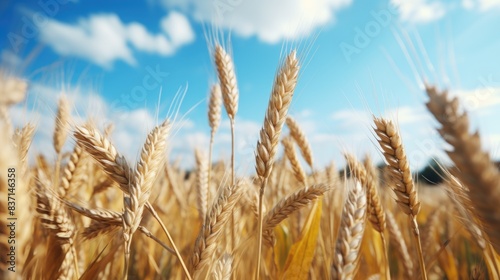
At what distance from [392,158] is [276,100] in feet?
1.92

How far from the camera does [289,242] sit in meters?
2.54

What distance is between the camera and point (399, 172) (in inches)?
55.7

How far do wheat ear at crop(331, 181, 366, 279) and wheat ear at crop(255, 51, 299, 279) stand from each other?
0.36 meters

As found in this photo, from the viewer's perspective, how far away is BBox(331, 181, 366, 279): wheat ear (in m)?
1.01

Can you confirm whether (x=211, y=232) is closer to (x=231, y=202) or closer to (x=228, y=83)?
(x=231, y=202)

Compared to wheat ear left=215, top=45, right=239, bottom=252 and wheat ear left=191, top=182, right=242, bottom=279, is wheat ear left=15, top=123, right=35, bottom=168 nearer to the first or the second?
wheat ear left=191, top=182, right=242, bottom=279

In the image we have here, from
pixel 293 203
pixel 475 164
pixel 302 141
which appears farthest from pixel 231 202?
pixel 302 141

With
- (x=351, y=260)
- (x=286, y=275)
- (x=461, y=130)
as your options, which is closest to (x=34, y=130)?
(x=286, y=275)

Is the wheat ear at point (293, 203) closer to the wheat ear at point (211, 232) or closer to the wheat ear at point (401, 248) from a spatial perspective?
the wheat ear at point (211, 232)

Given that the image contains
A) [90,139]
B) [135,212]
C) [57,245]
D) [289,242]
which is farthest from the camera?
[289,242]

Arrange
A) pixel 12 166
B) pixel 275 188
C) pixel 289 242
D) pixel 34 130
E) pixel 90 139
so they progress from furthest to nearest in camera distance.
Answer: pixel 275 188, pixel 289 242, pixel 34 130, pixel 90 139, pixel 12 166

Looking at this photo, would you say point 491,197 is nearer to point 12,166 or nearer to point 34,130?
point 12,166

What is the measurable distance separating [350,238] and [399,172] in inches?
20.2

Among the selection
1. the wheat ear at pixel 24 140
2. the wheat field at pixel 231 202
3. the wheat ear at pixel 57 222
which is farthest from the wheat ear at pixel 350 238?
the wheat ear at pixel 24 140
